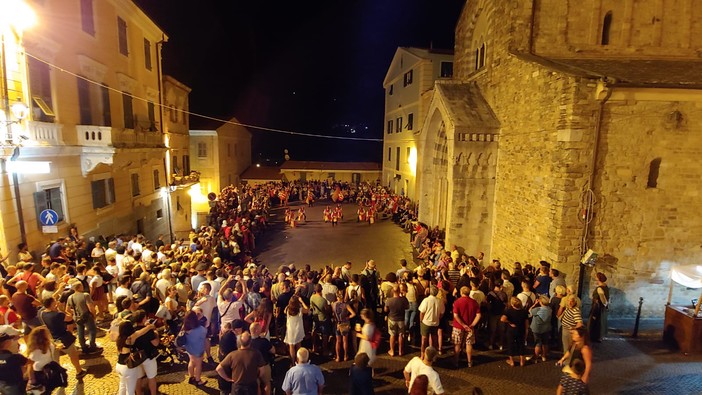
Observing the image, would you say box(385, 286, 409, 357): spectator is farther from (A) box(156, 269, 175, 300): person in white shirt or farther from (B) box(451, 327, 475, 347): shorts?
(A) box(156, 269, 175, 300): person in white shirt

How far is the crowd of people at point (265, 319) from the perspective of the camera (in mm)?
5695

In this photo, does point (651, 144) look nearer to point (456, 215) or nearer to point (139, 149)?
point (456, 215)

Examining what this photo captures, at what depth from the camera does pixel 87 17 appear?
14156mm

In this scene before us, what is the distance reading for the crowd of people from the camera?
5.70 meters

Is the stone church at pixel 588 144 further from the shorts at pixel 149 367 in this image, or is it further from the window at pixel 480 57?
Answer: the shorts at pixel 149 367

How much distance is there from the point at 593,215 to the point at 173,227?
21.8 meters

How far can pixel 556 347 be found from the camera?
352 inches

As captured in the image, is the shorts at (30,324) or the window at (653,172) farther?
the window at (653,172)

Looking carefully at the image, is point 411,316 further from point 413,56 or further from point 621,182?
point 413,56

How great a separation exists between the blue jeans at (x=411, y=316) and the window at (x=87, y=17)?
14510 mm

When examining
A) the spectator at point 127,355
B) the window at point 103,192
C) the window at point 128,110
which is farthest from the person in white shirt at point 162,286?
the window at point 128,110

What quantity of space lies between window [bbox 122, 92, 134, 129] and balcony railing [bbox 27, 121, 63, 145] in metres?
5.33

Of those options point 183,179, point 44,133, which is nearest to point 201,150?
point 183,179

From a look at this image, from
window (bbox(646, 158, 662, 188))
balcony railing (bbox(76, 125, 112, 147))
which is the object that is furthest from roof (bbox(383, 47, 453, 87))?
balcony railing (bbox(76, 125, 112, 147))
